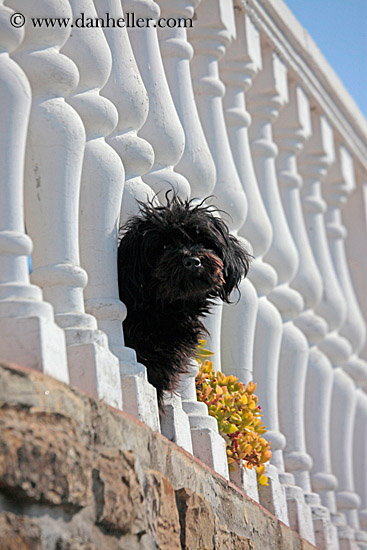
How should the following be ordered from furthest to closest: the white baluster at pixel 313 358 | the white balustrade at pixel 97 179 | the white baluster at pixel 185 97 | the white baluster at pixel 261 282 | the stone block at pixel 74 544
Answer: the white baluster at pixel 313 358 < the white baluster at pixel 261 282 < the white baluster at pixel 185 97 < the white balustrade at pixel 97 179 < the stone block at pixel 74 544

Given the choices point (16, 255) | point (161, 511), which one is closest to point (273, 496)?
point (161, 511)

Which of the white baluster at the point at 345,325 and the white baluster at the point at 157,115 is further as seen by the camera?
the white baluster at the point at 345,325

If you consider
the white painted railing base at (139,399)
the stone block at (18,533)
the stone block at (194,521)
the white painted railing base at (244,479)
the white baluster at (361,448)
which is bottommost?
the white baluster at (361,448)

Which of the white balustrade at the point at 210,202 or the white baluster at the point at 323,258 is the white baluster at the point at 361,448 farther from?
the white baluster at the point at 323,258

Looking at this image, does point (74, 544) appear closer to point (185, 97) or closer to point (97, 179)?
point (97, 179)

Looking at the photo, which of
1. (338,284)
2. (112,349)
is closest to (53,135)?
(112,349)

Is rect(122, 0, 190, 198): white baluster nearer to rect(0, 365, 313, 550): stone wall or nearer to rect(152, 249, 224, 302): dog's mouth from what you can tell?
rect(152, 249, 224, 302): dog's mouth

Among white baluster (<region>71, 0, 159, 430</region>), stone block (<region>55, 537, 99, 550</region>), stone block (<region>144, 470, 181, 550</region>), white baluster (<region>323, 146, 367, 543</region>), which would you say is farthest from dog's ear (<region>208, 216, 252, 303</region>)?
white baluster (<region>323, 146, 367, 543</region>)

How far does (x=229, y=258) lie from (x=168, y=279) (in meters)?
0.32

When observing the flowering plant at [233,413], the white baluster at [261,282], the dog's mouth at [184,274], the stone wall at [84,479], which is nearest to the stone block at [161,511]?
the stone wall at [84,479]

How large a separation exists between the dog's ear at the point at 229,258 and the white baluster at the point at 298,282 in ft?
4.97

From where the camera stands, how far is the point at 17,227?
3176 mm

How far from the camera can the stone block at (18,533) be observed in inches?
98.9

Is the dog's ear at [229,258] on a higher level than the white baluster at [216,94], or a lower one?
lower
